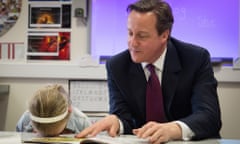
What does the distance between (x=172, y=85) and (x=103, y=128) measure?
395 millimetres

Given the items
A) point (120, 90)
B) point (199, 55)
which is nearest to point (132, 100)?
point (120, 90)

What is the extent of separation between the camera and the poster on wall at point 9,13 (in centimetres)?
262

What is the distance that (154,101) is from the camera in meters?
1.60

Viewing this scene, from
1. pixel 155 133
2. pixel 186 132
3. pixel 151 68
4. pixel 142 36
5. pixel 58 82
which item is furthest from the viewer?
pixel 58 82

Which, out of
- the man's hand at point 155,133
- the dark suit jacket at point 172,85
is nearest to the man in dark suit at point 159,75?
the dark suit jacket at point 172,85

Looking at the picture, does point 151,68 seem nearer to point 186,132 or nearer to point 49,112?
point 186,132

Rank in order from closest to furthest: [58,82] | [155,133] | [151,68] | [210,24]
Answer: [155,133], [151,68], [210,24], [58,82]

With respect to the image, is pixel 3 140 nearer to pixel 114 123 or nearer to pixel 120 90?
pixel 114 123

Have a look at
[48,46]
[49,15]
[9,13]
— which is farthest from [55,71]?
[9,13]

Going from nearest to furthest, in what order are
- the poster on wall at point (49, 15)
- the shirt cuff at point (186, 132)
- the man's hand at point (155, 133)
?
the man's hand at point (155, 133), the shirt cuff at point (186, 132), the poster on wall at point (49, 15)

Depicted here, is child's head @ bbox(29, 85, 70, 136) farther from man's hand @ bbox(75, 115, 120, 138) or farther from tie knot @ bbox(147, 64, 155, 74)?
tie knot @ bbox(147, 64, 155, 74)

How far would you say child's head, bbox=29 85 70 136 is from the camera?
1229mm

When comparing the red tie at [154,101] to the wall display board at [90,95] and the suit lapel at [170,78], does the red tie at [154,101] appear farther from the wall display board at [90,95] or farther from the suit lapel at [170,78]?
the wall display board at [90,95]

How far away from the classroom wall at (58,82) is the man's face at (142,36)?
36.8 inches
